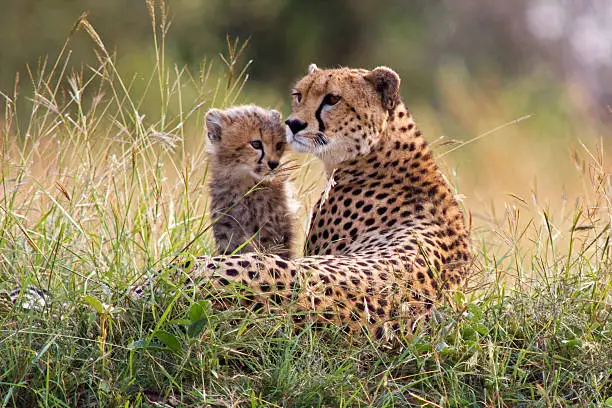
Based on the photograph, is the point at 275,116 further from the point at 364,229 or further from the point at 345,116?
the point at 364,229

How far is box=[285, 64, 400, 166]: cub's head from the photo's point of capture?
4.04 m

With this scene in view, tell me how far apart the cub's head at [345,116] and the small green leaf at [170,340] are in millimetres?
1308

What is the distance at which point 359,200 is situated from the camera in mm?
3926

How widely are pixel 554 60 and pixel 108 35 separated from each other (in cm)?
672

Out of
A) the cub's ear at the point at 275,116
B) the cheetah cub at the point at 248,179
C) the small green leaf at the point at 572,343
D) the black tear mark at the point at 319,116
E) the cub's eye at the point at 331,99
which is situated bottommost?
the cheetah cub at the point at 248,179

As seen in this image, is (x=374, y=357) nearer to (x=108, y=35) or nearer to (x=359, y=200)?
(x=359, y=200)

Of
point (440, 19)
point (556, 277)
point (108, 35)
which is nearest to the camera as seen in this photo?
point (556, 277)

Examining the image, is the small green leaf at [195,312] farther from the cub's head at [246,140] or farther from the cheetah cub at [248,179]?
the cub's head at [246,140]

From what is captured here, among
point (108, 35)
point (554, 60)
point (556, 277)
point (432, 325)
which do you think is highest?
point (554, 60)

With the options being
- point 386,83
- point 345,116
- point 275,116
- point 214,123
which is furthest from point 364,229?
point 214,123

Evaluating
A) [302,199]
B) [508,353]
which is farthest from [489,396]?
[302,199]

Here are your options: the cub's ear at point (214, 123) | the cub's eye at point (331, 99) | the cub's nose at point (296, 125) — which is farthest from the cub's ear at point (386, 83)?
the cub's ear at point (214, 123)

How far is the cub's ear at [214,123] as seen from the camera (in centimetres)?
449

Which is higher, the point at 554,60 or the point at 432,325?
the point at 554,60
